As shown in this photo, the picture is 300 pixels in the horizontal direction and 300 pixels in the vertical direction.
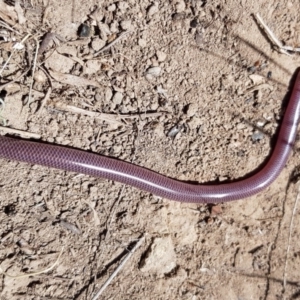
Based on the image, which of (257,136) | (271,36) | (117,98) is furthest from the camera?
(257,136)

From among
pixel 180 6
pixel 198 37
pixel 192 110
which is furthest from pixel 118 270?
pixel 180 6

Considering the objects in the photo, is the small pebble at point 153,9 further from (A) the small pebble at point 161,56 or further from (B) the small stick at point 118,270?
(B) the small stick at point 118,270

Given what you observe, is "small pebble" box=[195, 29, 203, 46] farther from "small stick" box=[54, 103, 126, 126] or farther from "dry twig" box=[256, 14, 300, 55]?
"small stick" box=[54, 103, 126, 126]

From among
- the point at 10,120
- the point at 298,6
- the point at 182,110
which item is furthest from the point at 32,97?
the point at 298,6

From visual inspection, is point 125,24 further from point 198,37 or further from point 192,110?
point 192,110

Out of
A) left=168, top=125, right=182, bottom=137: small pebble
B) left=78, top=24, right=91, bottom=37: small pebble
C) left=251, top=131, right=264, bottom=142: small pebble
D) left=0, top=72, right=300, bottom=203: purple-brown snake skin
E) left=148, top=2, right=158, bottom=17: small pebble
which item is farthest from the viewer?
left=251, top=131, right=264, bottom=142: small pebble

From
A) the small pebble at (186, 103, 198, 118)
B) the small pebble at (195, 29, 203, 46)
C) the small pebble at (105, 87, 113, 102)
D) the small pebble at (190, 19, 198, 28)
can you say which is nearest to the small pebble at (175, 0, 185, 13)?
the small pebble at (190, 19, 198, 28)
